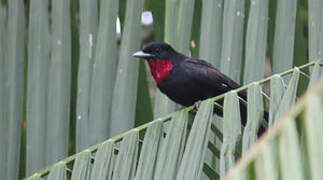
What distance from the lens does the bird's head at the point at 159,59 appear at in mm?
4191

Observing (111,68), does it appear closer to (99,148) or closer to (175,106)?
(175,106)

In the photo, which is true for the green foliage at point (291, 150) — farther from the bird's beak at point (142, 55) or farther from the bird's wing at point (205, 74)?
the bird's wing at point (205, 74)

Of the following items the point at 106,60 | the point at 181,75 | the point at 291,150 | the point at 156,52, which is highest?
the point at 291,150

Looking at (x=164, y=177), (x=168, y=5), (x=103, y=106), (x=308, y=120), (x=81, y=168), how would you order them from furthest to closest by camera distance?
(x=168, y=5) → (x=103, y=106) → (x=81, y=168) → (x=164, y=177) → (x=308, y=120)

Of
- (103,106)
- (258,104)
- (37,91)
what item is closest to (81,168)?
(258,104)

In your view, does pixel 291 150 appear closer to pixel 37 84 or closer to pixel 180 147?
pixel 180 147

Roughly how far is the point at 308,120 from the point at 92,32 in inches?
102

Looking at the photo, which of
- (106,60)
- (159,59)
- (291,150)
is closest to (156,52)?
(159,59)

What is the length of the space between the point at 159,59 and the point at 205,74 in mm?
401

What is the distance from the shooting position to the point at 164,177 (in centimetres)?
217

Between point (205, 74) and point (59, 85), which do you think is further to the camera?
point (205, 74)

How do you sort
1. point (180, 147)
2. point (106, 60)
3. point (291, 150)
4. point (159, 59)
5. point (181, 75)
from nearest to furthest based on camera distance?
point (291, 150), point (180, 147), point (106, 60), point (181, 75), point (159, 59)

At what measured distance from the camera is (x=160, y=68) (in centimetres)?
443

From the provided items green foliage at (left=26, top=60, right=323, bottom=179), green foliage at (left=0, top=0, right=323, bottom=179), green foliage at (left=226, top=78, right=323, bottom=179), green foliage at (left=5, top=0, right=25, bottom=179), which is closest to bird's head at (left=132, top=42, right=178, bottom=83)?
green foliage at (left=0, top=0, right=323, bottom=179)
